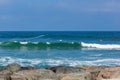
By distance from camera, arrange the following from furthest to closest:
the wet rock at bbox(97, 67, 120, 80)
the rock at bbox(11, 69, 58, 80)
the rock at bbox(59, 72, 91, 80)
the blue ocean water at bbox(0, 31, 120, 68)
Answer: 1. the blue ocean water at bbox(0, 31, 120, 68)
2. the wet rock at bbox(97, 67, 120, 80)
3. the rock at bbox(11, 69, 58, 80)
4. the rock at bbox(59, 72, 91, 80)

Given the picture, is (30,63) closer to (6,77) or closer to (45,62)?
(45,62)

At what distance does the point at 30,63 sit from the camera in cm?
2233

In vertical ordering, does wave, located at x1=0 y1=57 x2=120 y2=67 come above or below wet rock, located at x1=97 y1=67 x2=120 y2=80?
below

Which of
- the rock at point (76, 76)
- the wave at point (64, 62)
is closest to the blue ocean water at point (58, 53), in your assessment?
the wave at point (64, 62)

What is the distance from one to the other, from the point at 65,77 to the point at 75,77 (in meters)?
0.27

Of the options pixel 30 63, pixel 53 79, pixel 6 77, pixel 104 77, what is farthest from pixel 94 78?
pixel 30 63

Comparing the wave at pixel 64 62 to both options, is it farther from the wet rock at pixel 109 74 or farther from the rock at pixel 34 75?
the rock at pixel 34 75

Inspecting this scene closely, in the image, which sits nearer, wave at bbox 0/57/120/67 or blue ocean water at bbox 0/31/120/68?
wave at bbox 0/57/120/67

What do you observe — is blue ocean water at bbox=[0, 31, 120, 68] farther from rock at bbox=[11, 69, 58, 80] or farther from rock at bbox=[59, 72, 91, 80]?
rock at bbox=[59, 72, 91, 80]

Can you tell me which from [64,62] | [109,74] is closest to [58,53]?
[64,62]

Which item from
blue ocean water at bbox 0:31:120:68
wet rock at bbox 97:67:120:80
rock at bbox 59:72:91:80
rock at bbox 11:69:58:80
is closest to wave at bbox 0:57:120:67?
blue ocean water at bbox 0:31:120:68

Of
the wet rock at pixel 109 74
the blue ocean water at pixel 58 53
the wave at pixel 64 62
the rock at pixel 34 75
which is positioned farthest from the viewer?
the blue ocean water at pixel 58 53

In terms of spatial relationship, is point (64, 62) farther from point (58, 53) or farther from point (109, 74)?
point (109, 74)

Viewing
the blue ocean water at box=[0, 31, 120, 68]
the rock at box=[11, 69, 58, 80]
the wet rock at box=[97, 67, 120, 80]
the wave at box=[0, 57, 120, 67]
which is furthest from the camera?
the blue ocean water at box=[0, 31, 120, 68]
